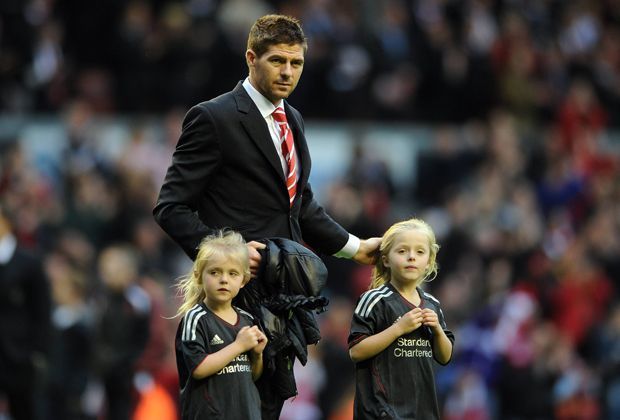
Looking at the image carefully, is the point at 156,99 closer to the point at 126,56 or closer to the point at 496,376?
the point at 126,56

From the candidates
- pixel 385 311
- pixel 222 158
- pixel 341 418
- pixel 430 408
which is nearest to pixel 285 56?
pixel 222 158

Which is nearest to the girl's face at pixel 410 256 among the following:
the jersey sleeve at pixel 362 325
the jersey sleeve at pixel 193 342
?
the jersey sleeve at pixel 362 325

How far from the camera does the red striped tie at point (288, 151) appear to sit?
6.99 metres

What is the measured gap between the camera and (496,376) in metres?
14.7

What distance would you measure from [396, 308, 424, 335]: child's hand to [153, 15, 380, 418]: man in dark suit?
27.8 inches

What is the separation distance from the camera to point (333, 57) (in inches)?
700

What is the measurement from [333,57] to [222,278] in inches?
451

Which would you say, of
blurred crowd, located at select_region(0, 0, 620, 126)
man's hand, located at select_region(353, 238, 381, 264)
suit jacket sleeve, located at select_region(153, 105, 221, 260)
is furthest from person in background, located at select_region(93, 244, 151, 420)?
suit jacket sleeve, located at select_region(153, 105, 221, 260)

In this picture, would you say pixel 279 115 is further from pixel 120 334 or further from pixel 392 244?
pixel 120 334

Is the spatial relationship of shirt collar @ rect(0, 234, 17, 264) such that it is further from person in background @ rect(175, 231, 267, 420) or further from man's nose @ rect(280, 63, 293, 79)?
man's nose @ rect(280, 63, 293, 79)

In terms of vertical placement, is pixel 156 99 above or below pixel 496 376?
above

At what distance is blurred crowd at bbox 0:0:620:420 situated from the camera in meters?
13.8

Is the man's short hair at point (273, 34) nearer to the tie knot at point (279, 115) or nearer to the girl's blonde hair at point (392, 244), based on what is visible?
the tie knot at point (279, 115)

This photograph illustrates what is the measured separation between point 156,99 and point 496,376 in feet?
17.3
